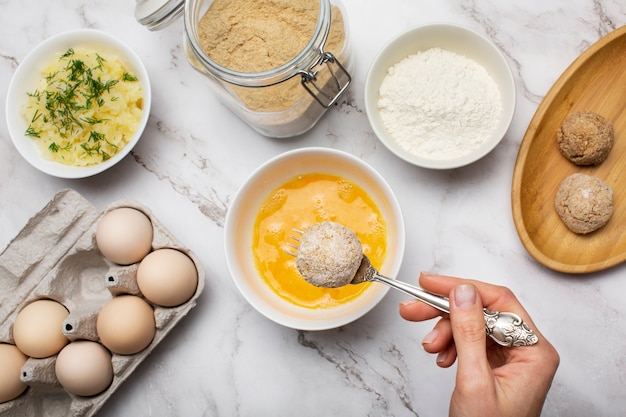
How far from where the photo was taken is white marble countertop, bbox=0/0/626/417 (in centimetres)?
157

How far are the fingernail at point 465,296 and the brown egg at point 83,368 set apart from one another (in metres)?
0.89

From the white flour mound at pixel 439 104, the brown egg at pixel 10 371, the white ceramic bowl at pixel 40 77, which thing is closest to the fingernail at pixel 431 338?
the white flour mound at pixel 439 104

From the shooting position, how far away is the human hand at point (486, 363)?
114cm

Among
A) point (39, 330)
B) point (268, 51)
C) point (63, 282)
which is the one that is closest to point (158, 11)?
point (268, 51)

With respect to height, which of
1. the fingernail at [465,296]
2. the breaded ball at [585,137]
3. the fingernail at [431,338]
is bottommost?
the fingernail at [431,338]

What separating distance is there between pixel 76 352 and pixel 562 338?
125cm

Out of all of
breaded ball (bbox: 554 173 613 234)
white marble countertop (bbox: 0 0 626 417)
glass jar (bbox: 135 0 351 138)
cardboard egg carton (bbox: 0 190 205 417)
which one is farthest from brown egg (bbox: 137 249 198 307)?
breaded ball (bbox: 554 173 613 234)

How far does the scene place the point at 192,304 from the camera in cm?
152

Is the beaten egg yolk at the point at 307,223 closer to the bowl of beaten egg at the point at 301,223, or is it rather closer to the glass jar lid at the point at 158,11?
the bowl of beaten egg at the point at 301,223

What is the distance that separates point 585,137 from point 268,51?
0.82m

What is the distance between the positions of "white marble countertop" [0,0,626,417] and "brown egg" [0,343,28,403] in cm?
24

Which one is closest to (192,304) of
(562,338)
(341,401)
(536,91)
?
(341,401)

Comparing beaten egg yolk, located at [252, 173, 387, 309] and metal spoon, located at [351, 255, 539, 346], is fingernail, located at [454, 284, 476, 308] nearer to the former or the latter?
metal spoon, located at [351, 255, 539, 346]

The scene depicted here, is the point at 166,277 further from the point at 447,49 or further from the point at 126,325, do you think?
the point at 447,49
